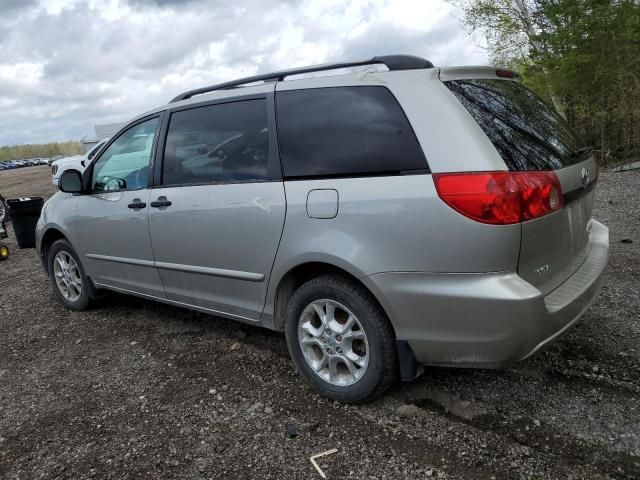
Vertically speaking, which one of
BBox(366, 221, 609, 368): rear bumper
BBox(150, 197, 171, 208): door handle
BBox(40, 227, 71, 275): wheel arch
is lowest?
BBox(366, 221, 609, 368): rear bumper

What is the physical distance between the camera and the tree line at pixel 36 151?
113119mm

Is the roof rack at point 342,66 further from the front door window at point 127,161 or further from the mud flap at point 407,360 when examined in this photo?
the mud flap at point 407,360

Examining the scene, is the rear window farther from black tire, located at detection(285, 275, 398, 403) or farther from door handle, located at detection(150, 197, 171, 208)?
door handle, located at detection(150, 197, 171, 208)

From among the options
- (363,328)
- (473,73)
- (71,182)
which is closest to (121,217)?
(71,182)

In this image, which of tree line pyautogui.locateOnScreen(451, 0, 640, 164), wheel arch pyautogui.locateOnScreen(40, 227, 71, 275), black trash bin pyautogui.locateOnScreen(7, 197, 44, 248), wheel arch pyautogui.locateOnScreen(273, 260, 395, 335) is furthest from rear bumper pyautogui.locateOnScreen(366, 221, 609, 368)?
tree line pyautogui.locateOnScreen(451, 0, 640, 164)

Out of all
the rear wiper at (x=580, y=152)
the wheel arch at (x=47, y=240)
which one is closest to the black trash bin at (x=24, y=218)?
the wheel arch at (x=47, y=240)

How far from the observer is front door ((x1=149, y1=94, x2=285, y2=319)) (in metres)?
3.21

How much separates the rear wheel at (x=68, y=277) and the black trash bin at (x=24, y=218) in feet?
13.7

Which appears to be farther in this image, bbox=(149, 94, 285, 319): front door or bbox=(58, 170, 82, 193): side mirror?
bbox=(58, 170, 82, 193): side mirror

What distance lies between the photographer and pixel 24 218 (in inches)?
350

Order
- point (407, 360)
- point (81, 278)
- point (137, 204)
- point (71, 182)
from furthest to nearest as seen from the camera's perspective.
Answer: point (81, 278) → point (71, 182) → point (137, 204) → point (407, 360)

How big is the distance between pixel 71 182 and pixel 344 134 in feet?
9.47

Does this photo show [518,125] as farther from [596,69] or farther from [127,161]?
[596,69]

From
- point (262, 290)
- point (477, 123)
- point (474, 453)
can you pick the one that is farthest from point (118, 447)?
point (477, 123)
